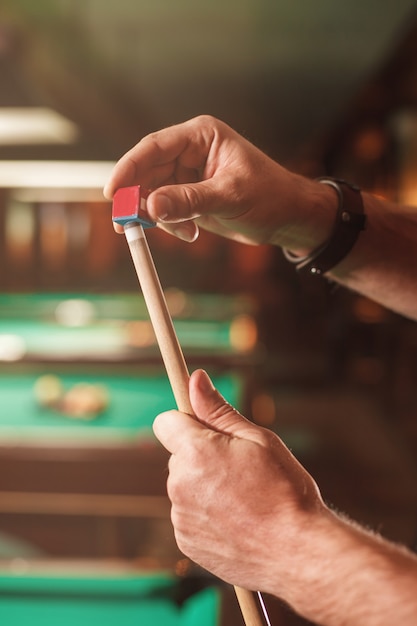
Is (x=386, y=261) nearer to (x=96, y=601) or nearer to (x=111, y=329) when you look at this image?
→ (x=96, y=601)

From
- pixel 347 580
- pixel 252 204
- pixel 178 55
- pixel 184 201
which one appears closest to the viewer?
pixel 347 580

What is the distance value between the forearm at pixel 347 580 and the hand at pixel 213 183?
0.37 m

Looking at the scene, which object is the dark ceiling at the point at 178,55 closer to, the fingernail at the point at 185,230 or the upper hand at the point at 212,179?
the upper hand at the point at 212,179

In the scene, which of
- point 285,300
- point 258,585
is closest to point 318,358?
point 285,300

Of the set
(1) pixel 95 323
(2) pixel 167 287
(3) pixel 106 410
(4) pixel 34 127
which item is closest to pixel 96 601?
(3) pixel 106 410

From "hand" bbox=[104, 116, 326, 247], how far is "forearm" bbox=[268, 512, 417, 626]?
1.22 feet

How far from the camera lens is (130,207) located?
0.69 metres

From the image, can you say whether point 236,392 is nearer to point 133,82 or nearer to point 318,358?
point 133,82

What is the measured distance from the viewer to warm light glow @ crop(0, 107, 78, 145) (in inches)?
164

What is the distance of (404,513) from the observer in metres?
3.59

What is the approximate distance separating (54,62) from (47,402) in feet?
5.59

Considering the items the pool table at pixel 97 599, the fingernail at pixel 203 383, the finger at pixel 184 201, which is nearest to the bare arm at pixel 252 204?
the finger at pixel 184 201

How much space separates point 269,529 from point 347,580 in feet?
0.28

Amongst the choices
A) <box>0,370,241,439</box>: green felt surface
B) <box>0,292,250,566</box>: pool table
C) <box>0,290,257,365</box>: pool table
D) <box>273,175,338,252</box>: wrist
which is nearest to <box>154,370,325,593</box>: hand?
<box>273,175,338,252</box>: wrist
